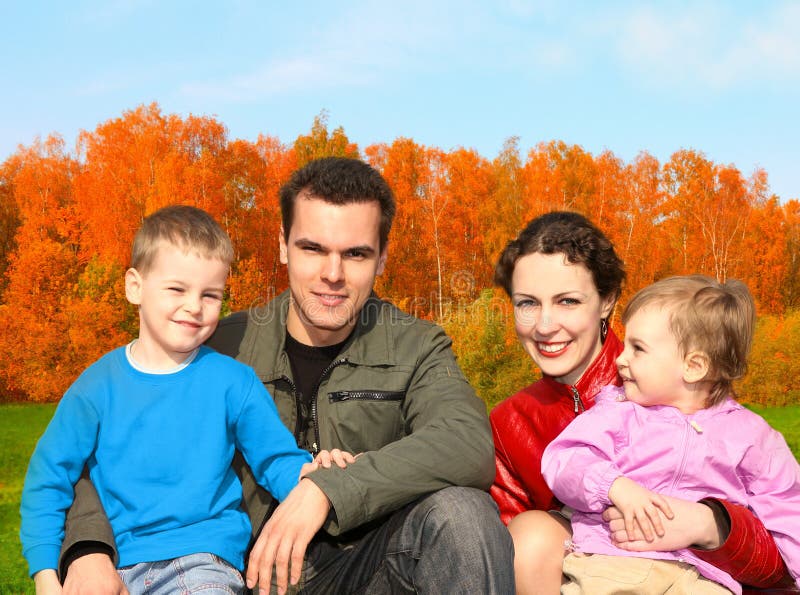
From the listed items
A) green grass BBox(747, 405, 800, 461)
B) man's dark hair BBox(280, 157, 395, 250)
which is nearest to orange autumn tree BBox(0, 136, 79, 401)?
green grass BBox(747, 405, 800, 461)

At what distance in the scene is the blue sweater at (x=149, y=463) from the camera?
294 cm

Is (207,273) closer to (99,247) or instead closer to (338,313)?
(338,313)

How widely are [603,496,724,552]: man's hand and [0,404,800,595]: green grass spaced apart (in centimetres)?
735

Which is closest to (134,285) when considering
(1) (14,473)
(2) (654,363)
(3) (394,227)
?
(2) (654,363)

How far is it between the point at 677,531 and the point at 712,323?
0.86 meters

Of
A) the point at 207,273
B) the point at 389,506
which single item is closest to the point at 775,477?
the point at 389,506

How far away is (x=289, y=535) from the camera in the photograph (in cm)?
280

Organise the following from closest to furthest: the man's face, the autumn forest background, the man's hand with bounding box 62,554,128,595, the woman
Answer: the man's hand with bounding box 62,554,128,595 → the woman → the man's face → the autumn forest background

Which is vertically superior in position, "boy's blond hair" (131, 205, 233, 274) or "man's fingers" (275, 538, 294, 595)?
"boy's blond hair" (131, 205, 233, 274)

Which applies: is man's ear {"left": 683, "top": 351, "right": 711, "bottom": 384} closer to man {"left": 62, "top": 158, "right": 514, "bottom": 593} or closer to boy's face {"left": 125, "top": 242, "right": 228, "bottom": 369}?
man {"left": 62, "top": 158, "right": 514, "bottom": 593}

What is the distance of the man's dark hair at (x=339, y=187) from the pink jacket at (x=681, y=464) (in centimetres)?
151

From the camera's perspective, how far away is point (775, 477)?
3.11 metres

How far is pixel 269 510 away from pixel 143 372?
2.78 feet

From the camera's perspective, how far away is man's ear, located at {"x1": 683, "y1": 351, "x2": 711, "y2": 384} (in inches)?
125
